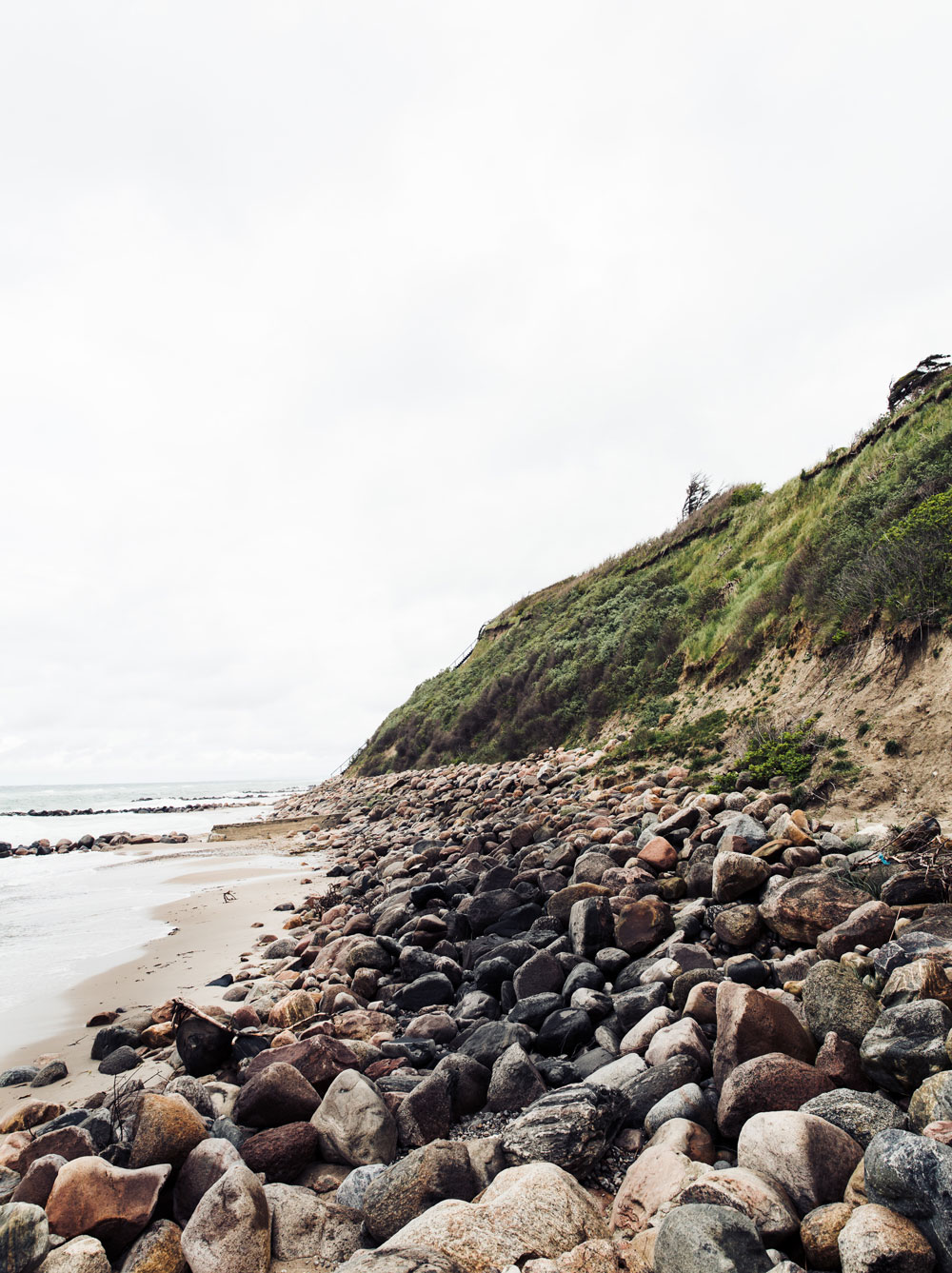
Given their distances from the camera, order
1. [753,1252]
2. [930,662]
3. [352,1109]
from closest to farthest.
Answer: [753,1252], [352,1109], [930,662]

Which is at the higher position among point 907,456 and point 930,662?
point 907,456

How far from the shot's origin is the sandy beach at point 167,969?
579cm

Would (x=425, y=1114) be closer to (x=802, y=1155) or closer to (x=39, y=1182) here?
(x=39, y=1182)

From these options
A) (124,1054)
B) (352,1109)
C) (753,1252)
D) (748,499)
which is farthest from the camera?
(748,499)

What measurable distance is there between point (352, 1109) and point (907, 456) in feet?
41.3

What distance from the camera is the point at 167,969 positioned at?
8203 mm

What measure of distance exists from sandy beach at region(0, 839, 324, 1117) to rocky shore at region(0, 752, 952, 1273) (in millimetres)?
279

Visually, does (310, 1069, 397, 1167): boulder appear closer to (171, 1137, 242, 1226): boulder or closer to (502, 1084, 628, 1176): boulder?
(171, 1137, 242, 1226): boulder

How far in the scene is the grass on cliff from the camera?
9.02 metres

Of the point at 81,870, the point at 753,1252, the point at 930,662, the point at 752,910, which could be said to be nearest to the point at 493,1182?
the point at 753,1252

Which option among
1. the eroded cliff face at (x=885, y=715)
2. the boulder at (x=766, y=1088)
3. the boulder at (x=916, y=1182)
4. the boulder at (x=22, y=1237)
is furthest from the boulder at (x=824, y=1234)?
the eroded cliff face at (x=885, y=715)

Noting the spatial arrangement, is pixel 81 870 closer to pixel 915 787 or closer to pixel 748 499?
pixel 915 787

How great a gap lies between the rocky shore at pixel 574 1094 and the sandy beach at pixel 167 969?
11.0 inches

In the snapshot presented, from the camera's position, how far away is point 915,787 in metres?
6.53
